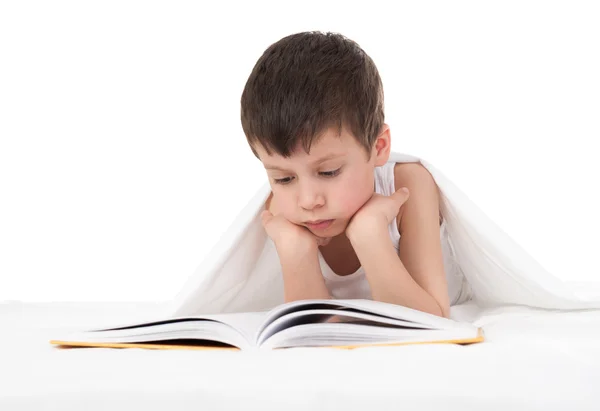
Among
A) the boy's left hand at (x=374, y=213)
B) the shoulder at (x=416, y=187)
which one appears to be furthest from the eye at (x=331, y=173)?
the shoulder at (x=416, y=187)

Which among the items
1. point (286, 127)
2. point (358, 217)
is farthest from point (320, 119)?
point (358, 217)

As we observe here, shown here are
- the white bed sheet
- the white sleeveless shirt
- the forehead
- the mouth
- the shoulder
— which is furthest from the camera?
the white sleeveless shirt

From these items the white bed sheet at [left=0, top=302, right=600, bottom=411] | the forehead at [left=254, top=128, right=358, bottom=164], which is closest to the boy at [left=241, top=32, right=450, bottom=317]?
the forehead at [left=254, top=128, right=358, bottom=164]

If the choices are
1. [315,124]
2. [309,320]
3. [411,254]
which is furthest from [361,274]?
[309,320]

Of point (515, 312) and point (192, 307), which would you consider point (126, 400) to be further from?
point (515, 312)

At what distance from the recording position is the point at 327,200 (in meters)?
1.76

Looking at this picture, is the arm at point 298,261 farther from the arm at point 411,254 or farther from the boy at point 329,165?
the arm at point 411,254

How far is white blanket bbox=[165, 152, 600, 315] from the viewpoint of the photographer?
6.88 feet

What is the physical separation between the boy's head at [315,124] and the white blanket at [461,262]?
295 mm

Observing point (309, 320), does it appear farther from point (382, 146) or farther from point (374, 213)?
point (382, 146)

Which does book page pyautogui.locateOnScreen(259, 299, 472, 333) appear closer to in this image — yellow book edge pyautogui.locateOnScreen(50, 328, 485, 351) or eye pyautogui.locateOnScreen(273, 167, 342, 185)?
yellow book edge pyautogui.locateOnScreen(50, 328, 485, 351)

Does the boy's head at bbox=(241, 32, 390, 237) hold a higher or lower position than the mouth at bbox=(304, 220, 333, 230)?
higher

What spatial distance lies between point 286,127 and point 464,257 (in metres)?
0.78

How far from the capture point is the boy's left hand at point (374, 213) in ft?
5.90
